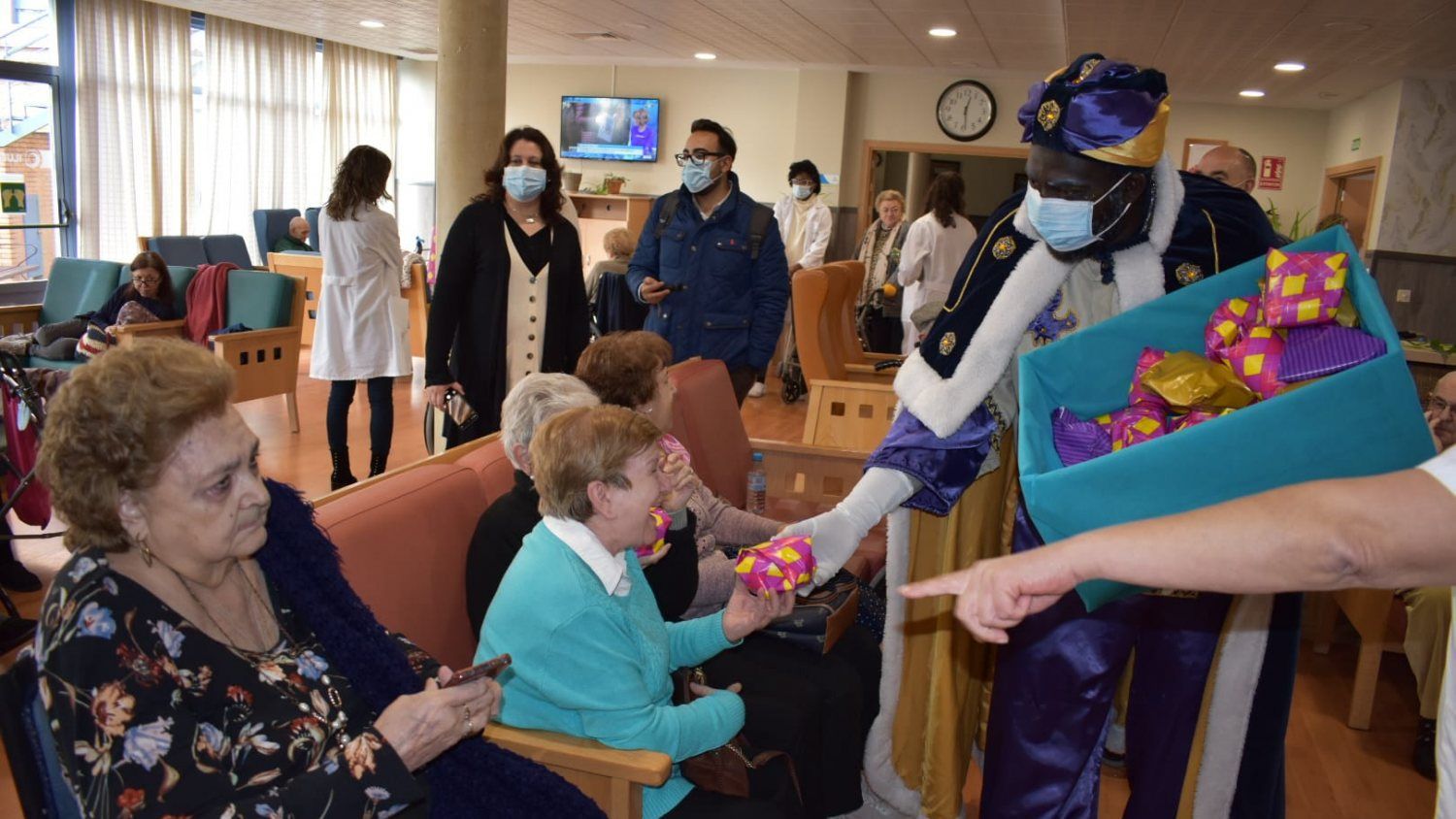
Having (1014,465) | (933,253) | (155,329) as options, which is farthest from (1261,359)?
(155,329)

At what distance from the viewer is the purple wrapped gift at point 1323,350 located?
139 centimetres

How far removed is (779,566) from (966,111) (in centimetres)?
1013

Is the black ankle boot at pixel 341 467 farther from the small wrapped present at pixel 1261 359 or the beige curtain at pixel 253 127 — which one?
the beige curtain at pixel 253 127

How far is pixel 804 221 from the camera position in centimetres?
900

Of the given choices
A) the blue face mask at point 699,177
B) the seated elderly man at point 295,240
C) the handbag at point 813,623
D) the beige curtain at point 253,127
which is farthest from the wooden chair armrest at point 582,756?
the beige curtain at point 253,127

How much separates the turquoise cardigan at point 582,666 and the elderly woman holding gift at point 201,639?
0.17 metres

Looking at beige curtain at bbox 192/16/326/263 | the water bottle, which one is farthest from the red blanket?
beige curtain at bbox 192/16/326/263

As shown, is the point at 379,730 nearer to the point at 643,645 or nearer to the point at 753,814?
the point at 643,645

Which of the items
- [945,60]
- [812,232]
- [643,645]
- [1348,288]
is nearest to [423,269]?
[812,232]

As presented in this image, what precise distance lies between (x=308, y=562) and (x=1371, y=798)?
2842 mm

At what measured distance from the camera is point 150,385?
140 cm

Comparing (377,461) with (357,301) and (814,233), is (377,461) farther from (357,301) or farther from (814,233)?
(814,233)

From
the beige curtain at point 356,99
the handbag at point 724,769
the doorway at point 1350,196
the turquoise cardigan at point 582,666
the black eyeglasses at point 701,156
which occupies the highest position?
the beige curtain at point 356,99

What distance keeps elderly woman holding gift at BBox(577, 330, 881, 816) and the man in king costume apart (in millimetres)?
358
